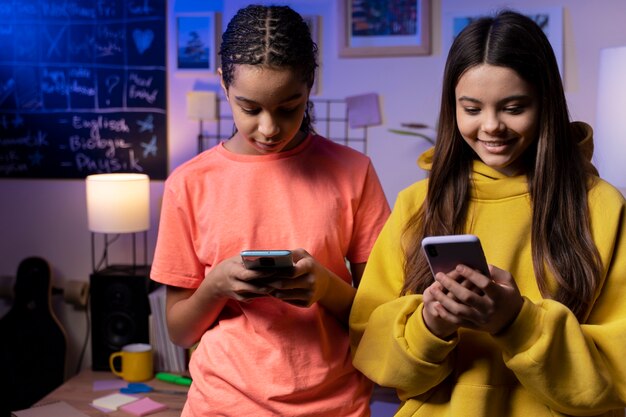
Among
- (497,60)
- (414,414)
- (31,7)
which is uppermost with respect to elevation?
(31,7)

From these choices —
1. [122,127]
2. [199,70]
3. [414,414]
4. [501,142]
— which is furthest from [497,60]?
[122,127]

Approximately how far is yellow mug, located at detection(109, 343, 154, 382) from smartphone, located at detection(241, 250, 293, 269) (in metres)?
1.46

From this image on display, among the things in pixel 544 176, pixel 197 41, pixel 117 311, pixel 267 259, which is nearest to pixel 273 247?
pixel 267 259

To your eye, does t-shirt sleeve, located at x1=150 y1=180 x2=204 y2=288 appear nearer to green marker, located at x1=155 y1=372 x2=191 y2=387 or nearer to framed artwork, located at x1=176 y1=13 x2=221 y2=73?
green marker, located at x1=155 y1=372 x2=191 y2=387

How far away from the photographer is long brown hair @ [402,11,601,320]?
1092 mm

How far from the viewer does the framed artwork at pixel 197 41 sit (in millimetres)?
2771

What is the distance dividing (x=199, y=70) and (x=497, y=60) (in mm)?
1866

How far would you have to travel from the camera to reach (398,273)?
48.6 inches

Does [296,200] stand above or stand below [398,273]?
above

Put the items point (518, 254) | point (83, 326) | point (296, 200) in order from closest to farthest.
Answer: point (518, 254) < point (296, 200) < point (83, 326)

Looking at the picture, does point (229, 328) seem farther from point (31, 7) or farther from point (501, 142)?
point (31, 7)

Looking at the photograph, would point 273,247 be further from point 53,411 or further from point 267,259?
point 53,411

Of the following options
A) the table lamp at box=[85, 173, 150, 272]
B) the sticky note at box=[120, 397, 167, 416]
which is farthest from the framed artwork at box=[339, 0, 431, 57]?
the sticky note at box=[120, 397, 167, 416]

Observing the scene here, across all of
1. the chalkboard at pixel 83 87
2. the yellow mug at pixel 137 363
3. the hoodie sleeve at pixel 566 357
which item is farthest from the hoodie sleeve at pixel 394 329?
the chalkboard at pixel 83 87
